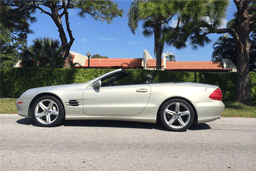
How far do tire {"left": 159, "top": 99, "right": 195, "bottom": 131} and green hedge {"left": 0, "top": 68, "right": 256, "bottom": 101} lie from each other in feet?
25.1

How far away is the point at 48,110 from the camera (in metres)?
4.89

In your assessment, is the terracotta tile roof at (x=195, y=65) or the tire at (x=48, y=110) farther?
the terracotta tile roof at (x=195, y=65)

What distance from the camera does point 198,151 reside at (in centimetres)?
342

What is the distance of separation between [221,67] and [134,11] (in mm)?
18185

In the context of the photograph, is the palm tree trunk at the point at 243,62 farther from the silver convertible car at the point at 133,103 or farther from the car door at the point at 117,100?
the car door at the point at 117,100

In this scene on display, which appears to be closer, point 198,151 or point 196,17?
point 198,151

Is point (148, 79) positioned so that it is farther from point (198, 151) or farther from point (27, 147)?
point (27, 147)

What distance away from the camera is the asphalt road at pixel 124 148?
283 cm

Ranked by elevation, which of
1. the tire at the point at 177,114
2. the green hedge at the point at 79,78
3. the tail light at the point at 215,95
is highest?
the green hedge at the point at 79,78

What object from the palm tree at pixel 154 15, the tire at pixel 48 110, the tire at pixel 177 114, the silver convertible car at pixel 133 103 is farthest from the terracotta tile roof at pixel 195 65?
the tire at pixel 48 110

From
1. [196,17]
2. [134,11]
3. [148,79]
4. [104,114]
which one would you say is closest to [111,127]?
[104,114]

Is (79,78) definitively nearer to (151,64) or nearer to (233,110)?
(233,110)

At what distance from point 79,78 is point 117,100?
28.2 ft

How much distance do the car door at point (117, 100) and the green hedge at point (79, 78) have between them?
24.6 feet
